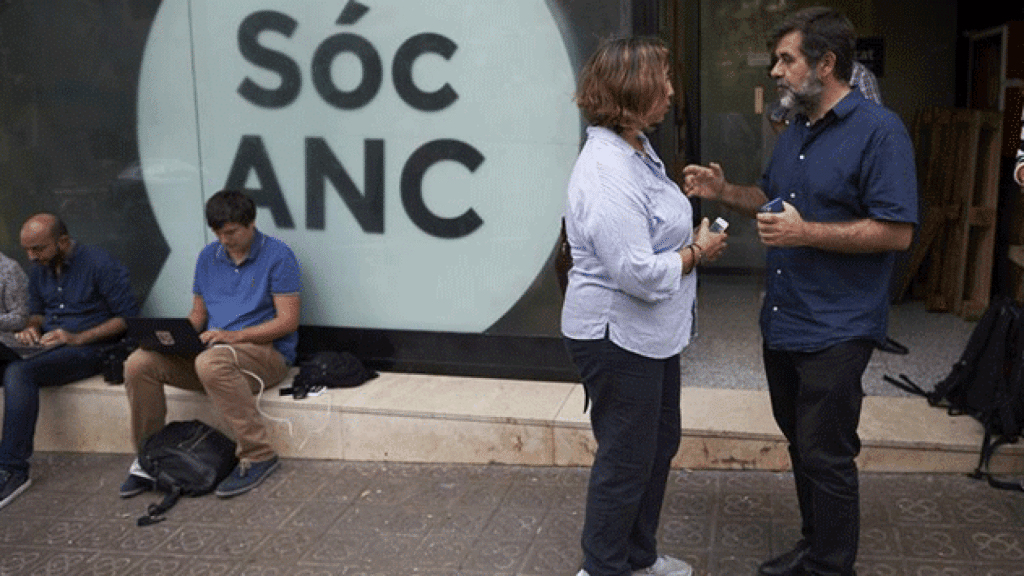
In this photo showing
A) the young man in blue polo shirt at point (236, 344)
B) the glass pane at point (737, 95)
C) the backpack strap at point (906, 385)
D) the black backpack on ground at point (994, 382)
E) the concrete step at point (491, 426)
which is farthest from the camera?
the glass pane at point (737, 95)

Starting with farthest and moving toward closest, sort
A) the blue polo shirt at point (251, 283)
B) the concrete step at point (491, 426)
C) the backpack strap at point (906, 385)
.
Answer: the blue polo shirt at point (251, 283)
the backpack strap at point (906, 385)
the concrete step at point (491, 426)

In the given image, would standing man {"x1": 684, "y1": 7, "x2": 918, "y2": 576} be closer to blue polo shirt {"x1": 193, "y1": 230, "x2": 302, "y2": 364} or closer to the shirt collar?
the shirt collar

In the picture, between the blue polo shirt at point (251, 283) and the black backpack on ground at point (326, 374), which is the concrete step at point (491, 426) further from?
the blue polo shirt at point (251, 283)

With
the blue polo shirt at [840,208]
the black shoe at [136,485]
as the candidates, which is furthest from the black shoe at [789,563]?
the black shoe at [136,485]

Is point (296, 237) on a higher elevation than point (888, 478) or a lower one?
higher

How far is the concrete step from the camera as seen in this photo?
455 centimetres

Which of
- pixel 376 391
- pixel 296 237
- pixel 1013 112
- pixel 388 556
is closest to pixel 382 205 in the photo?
pixel 296 237

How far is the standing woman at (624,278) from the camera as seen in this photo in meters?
3.16

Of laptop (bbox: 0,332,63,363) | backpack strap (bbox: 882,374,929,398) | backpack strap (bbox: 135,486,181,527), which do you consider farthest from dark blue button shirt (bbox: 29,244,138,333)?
backpack strap (bbox: 882,374,929,398)

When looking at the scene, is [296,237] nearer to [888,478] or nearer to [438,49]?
[438,49]

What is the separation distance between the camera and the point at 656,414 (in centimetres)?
340

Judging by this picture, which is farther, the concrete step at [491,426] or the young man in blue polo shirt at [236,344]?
the young man in blue polo shirt at [236,344]

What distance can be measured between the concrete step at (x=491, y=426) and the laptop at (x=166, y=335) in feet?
1.36

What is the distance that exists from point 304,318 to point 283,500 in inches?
55.3
